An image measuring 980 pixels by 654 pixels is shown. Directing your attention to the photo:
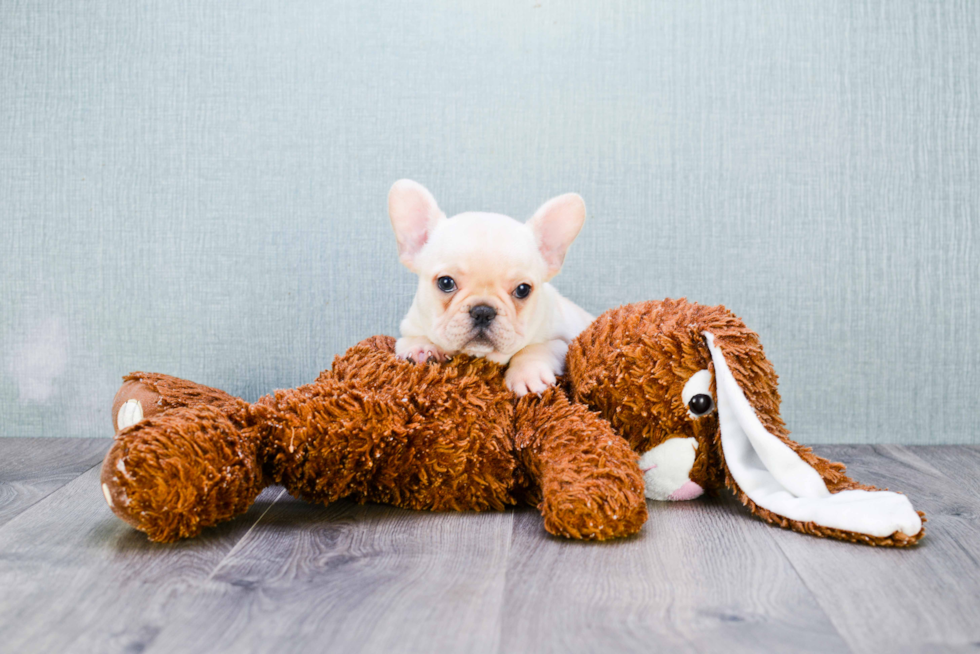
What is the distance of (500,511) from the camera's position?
1.15 metres

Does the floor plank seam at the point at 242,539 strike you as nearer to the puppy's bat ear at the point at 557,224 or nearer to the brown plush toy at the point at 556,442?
the brown plush toy at the point at 556,442

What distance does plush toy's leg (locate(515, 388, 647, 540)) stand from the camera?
0.98 metres

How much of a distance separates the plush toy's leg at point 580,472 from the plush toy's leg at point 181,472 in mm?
399

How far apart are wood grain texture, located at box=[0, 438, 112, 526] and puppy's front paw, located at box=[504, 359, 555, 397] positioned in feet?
2.55

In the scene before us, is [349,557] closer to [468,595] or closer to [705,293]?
[468,595]

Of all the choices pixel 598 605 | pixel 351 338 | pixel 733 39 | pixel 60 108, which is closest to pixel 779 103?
pixel 733 39

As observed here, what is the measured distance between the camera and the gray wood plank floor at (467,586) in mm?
740

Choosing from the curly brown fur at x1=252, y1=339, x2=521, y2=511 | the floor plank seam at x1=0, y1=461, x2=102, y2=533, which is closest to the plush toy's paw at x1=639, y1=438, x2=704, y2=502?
the curly brown fur at x1=252, y1=339, x2=521, y2=511

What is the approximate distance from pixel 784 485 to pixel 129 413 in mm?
1065

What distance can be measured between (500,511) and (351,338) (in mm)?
699

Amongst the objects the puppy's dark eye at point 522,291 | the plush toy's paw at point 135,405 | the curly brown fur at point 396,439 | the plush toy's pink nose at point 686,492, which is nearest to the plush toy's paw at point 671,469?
the plush toy's pink nose at point 686,492

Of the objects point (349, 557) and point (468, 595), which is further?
point (349, 557)

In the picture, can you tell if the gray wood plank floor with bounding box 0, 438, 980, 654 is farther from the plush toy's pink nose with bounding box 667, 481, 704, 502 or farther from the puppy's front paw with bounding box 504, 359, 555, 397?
the puppy's front paw with bounding box 504, 359, 555, 397

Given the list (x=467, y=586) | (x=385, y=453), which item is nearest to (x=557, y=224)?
(x=385, y=453)
